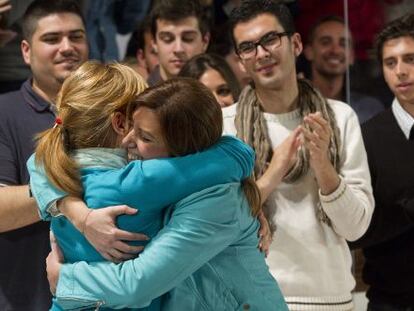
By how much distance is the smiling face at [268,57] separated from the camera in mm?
2555

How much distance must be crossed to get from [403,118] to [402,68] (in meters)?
0.16

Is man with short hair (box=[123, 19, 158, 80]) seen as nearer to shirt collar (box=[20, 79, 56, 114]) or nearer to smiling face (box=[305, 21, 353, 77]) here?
smiling face (box=[305, 21, 353, 77])

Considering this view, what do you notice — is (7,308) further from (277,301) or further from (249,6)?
(249,6)

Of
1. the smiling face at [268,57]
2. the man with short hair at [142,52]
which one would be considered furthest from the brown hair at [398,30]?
the man with short hair at [142,52]

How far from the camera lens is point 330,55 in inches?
137

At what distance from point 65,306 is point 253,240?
1.25 feet

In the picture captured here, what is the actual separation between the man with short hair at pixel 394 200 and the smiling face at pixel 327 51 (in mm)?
566

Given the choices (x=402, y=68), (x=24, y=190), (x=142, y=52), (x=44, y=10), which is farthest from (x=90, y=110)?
(x=142, y=52)

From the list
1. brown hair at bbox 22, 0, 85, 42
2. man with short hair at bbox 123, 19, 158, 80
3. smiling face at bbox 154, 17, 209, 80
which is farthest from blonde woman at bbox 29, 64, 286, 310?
man with short hair at bbox 123, 19, 158, 80

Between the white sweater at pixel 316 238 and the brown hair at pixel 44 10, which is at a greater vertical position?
the brown hair at pixel 44 10

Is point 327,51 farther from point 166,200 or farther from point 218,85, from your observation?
point 166,200

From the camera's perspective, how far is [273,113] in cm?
257

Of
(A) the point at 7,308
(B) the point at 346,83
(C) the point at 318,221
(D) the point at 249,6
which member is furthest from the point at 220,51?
(A) the point at 7,308

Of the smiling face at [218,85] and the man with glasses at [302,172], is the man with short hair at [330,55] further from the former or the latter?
the man with glasses at [302,172]
